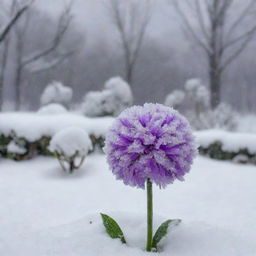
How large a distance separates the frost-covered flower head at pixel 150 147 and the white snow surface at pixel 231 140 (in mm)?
4542

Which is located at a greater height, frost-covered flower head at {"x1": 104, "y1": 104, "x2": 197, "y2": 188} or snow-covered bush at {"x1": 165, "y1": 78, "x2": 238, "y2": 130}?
snow-covered bush at {"x1": 165, "y1": 78, "x2": 238, "y2": 130}

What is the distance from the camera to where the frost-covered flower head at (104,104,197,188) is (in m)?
1.96

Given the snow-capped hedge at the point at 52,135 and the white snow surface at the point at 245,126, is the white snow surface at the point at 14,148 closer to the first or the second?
the snow-capped hedge at the point at 52,135

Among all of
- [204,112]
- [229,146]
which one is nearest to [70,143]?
[229,146]

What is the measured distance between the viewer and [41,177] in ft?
18.1

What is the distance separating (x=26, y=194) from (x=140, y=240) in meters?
2.57

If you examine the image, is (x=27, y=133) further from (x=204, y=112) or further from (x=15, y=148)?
(x=204, y=112)

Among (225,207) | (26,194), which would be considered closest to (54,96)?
(26,194)

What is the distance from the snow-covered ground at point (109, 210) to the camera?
7.18ft

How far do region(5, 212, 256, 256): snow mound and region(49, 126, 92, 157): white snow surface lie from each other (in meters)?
3.15

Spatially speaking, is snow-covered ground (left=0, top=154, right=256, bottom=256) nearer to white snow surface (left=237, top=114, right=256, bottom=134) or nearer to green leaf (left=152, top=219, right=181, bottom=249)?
green leaf (left=152, top=219, right=181, bottom=249)

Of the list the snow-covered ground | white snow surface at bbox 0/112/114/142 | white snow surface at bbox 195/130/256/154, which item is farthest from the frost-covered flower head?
white snow surface at bbox 0/112/114/142

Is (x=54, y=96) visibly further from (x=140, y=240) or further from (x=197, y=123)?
(x=140, y=240)

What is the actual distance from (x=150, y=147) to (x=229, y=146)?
5144 millimetres
